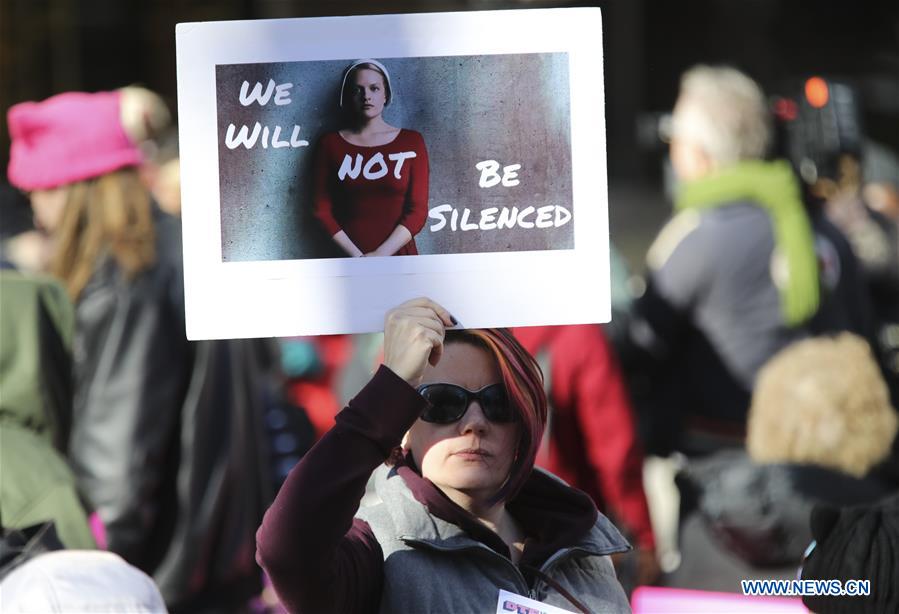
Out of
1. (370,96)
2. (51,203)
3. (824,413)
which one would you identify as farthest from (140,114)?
(370,96)

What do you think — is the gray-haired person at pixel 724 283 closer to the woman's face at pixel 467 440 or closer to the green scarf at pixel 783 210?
the green scarf at pixel 783 210

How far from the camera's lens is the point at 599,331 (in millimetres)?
3457

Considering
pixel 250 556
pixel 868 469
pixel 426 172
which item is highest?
pixel 426 172

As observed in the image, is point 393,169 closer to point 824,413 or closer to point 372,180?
point 372,180

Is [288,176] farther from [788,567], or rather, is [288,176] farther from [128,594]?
[788,567]

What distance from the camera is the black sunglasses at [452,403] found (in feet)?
5.83

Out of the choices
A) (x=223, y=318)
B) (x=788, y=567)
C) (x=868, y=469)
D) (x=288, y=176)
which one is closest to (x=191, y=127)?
(x=288, y=176)

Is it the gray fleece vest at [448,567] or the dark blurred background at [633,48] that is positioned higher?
the dark blurred background at [633,48]

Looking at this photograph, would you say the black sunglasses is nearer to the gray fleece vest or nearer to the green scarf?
the gray fleece vest

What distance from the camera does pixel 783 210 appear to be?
402 cm

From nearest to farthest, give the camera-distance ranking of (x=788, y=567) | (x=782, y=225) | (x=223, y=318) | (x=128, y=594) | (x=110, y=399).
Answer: (x=223, y=318) → (x=128, y=594) → (x=788, y=567) → (x=110, y=399) → (x=782, y=225)

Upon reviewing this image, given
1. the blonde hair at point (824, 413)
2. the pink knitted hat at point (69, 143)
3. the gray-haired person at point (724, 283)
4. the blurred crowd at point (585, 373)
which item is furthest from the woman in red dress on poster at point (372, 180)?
the gray-haired person at point (724, 283)

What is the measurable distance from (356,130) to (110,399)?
Result: 195 cm

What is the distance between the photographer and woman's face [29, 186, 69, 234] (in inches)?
140
